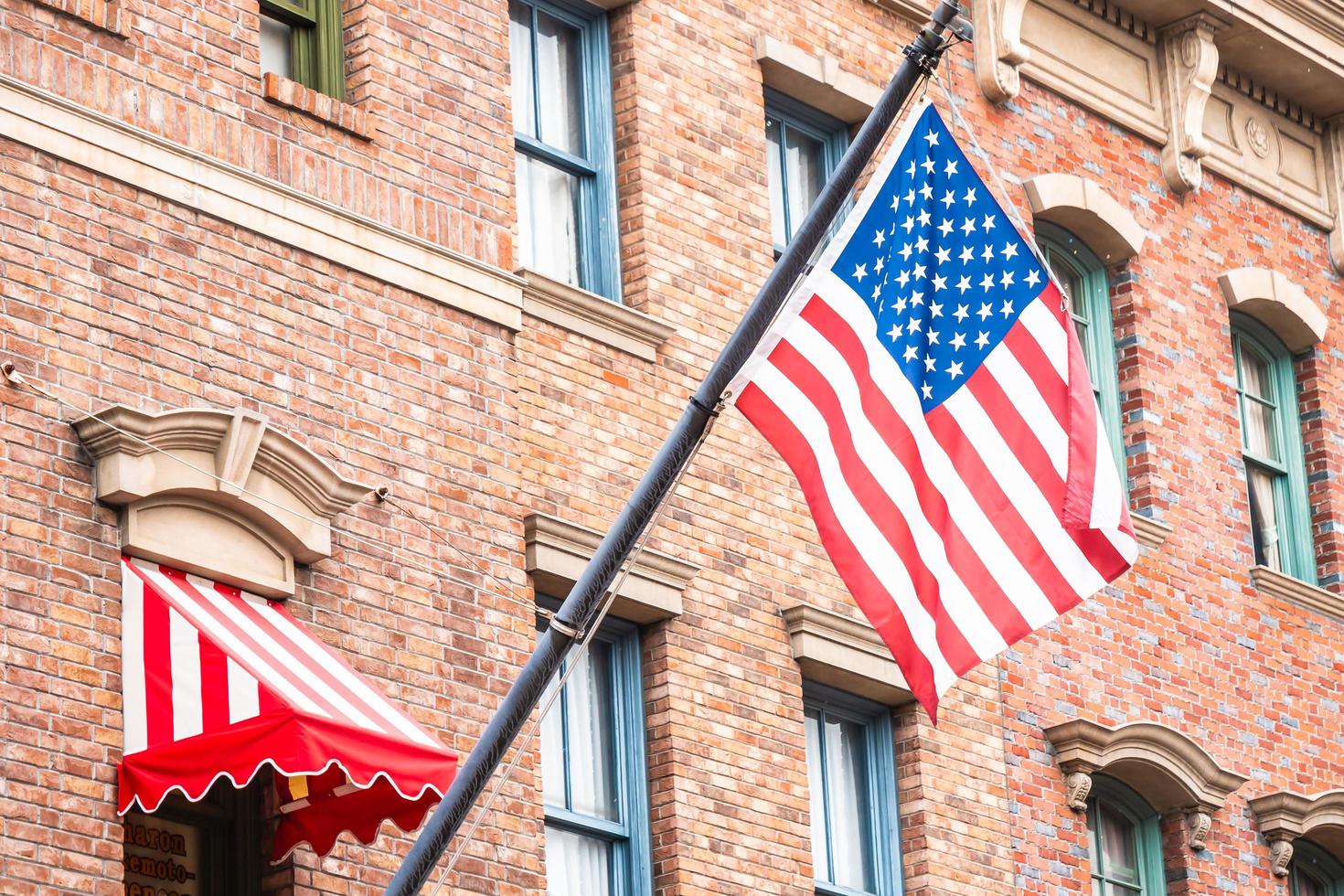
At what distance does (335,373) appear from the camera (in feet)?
46.9

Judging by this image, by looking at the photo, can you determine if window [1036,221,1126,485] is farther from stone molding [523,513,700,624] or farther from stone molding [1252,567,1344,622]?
stone molding [523,513,700,624]

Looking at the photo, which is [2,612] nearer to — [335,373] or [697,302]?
[335,373]

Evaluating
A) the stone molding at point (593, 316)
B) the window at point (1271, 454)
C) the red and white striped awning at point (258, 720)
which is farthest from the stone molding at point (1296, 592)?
the red and white striped awning at point (258, 720)

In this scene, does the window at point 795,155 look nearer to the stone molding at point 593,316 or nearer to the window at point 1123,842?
the stone molding at point 593,316

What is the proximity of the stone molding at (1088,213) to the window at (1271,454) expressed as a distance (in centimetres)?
170

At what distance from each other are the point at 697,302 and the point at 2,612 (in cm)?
586

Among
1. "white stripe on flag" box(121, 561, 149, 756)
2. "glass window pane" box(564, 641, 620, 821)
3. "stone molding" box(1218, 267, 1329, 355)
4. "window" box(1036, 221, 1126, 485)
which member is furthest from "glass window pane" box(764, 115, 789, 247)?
"white stripe on flag" box(121, 561, 149, 756)

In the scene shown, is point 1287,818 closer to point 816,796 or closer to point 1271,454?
point 1271,454

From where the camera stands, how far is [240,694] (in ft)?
41.7

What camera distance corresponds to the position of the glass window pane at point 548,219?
16.4 metres

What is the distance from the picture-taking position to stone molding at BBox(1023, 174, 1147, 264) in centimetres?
1988

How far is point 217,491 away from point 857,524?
3.28 metres

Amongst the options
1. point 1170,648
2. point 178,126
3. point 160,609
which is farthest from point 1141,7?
point 160,609

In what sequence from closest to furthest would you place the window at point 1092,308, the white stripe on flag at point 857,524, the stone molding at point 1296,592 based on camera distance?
1. the white stripe on flag at point 857,524
2. the window at point 1092,308
3. the stone molding at point 1296,592
